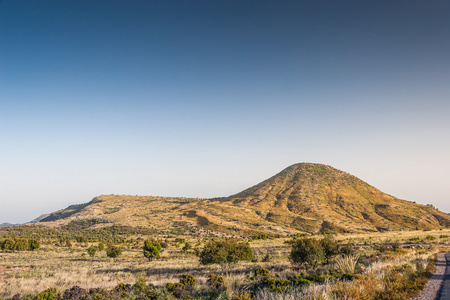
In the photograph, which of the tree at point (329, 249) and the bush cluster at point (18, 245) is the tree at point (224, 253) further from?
the bush cluster at point (18, 245)

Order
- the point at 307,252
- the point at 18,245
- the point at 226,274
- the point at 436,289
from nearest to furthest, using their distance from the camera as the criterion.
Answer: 1. the point at 436,289
2. the point at 226,274
3. the point at 307,252
4. the point at 18,245

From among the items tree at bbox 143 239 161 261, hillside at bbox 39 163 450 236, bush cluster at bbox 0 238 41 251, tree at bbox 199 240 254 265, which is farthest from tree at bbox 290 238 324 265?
hillside at bbox 39 163 450 236

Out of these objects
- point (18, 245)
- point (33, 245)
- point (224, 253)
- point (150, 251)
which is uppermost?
point (224, 253)

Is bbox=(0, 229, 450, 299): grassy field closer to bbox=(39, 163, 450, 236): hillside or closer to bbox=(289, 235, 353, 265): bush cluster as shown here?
bbox=(289, 235, 353, 265): bush cluster

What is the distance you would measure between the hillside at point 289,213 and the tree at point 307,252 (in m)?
77.2

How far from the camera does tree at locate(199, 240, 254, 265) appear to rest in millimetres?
24386

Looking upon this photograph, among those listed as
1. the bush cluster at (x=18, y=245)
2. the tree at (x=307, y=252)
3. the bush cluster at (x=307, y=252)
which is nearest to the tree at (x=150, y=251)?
the bush cluster at (x=307, y=252)

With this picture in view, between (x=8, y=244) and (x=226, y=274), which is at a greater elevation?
(x=226, y=274)

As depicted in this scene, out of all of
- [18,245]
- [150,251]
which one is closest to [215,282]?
[150,251]

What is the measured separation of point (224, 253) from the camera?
2466cm

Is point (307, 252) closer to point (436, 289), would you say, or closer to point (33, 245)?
point (436, 289)

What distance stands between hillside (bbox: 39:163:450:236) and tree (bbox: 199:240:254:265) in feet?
238

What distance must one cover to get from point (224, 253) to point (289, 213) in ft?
387

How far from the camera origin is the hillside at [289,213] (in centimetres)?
10988
